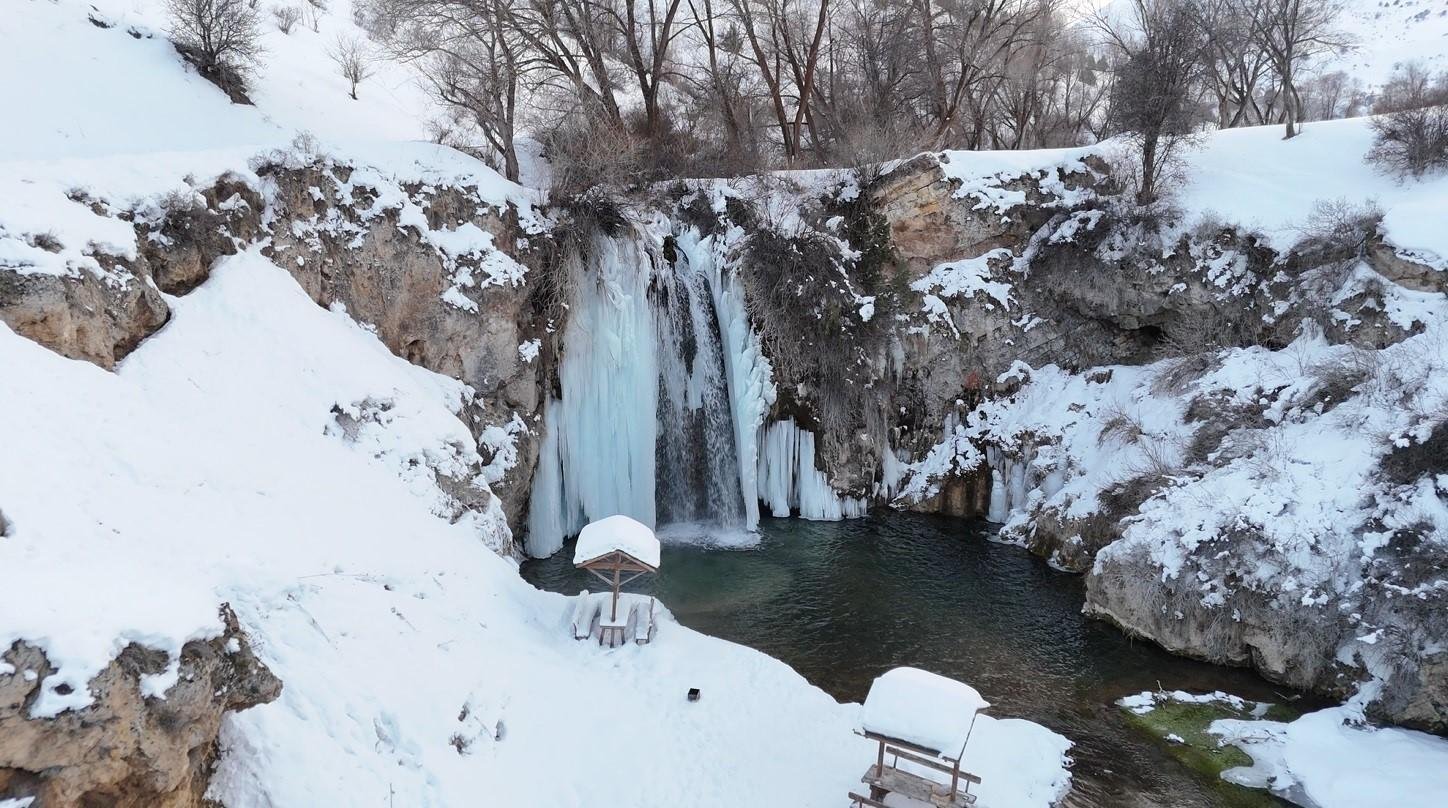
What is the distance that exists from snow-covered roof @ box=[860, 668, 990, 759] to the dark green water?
2014 mm

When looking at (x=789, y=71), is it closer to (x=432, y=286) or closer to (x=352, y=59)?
(x=352, y=59)

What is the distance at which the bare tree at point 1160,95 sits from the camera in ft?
54.2

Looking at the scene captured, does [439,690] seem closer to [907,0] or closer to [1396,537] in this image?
[1396,537]

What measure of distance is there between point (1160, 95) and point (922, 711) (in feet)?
49.6

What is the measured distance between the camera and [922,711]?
269 inches

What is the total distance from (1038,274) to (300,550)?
611 inches

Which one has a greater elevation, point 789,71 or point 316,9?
point 316,9

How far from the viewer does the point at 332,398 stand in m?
10.3

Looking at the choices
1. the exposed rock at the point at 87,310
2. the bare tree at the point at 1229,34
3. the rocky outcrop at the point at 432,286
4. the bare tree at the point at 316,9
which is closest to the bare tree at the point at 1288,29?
the bare tree at the point at 1229,34

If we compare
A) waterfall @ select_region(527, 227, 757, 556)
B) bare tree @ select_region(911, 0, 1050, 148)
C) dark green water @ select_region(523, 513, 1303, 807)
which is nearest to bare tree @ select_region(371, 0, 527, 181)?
waterfall @ select_region(527, 227, 757, 556)

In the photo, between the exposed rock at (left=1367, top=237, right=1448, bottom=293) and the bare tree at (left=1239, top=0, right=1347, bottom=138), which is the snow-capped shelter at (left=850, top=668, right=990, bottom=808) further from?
the bare tree at (left=1239, top=0, right=1347, bottom=138)

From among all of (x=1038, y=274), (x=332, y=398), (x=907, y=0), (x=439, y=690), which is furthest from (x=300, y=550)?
(x=907, y=0)

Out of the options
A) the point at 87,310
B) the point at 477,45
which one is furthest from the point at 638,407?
the point at 477,45

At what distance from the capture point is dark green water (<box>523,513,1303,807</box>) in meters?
9.00
